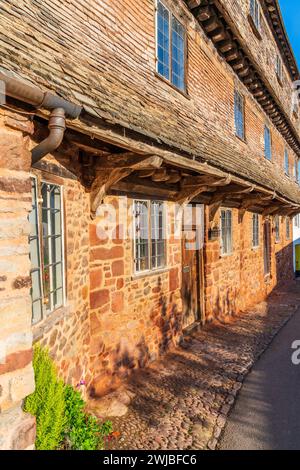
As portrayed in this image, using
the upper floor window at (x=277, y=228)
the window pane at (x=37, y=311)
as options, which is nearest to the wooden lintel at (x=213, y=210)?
the window pane at (x=37, y=311)

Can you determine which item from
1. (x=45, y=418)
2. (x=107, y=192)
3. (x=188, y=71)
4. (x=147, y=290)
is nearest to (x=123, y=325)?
(x=147, y=290)

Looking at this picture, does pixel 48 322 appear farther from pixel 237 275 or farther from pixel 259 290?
pixel 259 290

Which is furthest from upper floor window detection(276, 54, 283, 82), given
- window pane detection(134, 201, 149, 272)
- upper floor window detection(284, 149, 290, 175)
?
window pane detection(134, 201, 149, 272)

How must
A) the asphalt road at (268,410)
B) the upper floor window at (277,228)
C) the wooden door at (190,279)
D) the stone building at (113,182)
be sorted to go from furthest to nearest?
the upper floor window at (277,228) → the wooden door at (190,279) → the asphalt road at (268,410) → the stone building at (113,182)

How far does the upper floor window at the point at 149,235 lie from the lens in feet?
18.9

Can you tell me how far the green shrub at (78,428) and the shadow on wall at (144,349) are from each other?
122 centimetres

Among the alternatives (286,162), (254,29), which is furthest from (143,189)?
(286,162)

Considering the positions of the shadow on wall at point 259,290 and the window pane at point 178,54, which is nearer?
the window pane at point 178,54

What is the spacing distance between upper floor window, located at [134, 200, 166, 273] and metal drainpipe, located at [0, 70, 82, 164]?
278 cm

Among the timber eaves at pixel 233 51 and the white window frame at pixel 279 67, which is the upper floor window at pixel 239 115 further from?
the white window frame at pixel 279 67

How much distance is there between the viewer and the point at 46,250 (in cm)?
360

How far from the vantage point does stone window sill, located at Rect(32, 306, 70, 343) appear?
3.15m

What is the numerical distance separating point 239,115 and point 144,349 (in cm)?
814
